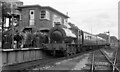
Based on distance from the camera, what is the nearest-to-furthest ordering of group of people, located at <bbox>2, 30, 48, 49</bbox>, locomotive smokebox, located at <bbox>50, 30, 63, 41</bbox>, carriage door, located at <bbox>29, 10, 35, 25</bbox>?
group of people, located at <bbox>2, 30, 48, 49</bbox> < locomotive smokebox, located at <bbox>50, 30, 63, 41</bbox> < carriage door, located at <bbox>29, 10, 35, 25</bbox>

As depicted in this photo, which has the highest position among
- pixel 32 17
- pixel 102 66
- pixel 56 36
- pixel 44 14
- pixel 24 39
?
pixel 44 14

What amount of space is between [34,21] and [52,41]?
29.6ft

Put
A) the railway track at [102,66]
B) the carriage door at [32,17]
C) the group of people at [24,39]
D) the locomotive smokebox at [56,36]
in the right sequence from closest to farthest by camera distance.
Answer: the railway track at [102,66] → the group of people at [24,39] → the locomotive smokebox at [56,36] → the carriage door at [32,17]

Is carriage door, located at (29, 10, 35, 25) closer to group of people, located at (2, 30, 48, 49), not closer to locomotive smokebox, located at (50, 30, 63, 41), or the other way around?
group of people, located at (2, 30, 48, 49)

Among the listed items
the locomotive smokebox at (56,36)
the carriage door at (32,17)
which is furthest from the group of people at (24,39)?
the carriage door at (32,17)

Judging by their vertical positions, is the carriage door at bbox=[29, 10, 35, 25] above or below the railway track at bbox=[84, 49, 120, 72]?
above

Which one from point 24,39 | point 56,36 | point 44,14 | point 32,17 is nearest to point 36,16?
point 32,17

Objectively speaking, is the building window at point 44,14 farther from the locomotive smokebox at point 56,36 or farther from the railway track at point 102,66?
the railway track at point 102,66

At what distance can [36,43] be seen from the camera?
68.1 feet

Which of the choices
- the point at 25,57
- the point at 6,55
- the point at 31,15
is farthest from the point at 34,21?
the point at 6,55

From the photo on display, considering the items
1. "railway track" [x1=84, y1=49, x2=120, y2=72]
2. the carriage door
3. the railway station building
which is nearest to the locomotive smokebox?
"railway track" [x1=84, y1=49, x2=120, y2=72]

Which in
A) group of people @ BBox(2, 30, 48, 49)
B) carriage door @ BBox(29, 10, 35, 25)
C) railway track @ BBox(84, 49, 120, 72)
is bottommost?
railway track @ BBox(84, 49, 120, 72)

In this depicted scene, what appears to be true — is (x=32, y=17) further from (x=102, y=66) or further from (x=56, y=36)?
(x=102, y=66)

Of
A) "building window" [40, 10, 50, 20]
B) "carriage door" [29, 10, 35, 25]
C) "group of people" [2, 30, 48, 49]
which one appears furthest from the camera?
"carriage door" [29, 10, 35, 25]
